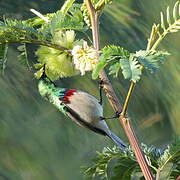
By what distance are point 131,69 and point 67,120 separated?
1050 mm

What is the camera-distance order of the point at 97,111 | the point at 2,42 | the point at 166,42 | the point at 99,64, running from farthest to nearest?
the point at 166,42 → the point at 97,111 → the point at 2,42 → the point at 99,64

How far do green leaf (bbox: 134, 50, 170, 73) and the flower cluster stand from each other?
0.10 m

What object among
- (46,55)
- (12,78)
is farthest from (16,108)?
(46,55)

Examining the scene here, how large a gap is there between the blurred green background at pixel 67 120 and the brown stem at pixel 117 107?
0.72m

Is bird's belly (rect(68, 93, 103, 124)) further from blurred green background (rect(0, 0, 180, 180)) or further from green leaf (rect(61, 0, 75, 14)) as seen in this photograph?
green leaf (rect(61, 0, 75, 14))

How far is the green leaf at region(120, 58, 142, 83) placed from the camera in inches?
34.4

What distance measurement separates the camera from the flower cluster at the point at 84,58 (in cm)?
101

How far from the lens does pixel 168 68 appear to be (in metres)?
1.81

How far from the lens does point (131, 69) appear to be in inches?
35.0

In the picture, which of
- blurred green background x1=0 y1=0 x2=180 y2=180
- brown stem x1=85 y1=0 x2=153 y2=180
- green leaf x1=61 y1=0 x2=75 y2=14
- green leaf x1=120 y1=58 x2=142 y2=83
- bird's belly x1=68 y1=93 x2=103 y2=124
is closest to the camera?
green leaf x1=120 y1=58 x2=142 y2=83

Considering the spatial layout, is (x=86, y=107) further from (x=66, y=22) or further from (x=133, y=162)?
(x=66, y=22)

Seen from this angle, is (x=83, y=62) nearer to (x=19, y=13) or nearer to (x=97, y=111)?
(x=97, y=111)

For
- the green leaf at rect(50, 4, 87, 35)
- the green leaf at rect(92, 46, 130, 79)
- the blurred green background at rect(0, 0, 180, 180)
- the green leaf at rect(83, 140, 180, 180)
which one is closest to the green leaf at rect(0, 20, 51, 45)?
the green leaf at rect(50, 4, 87, 35)

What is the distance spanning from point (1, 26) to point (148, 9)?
0.86 m
